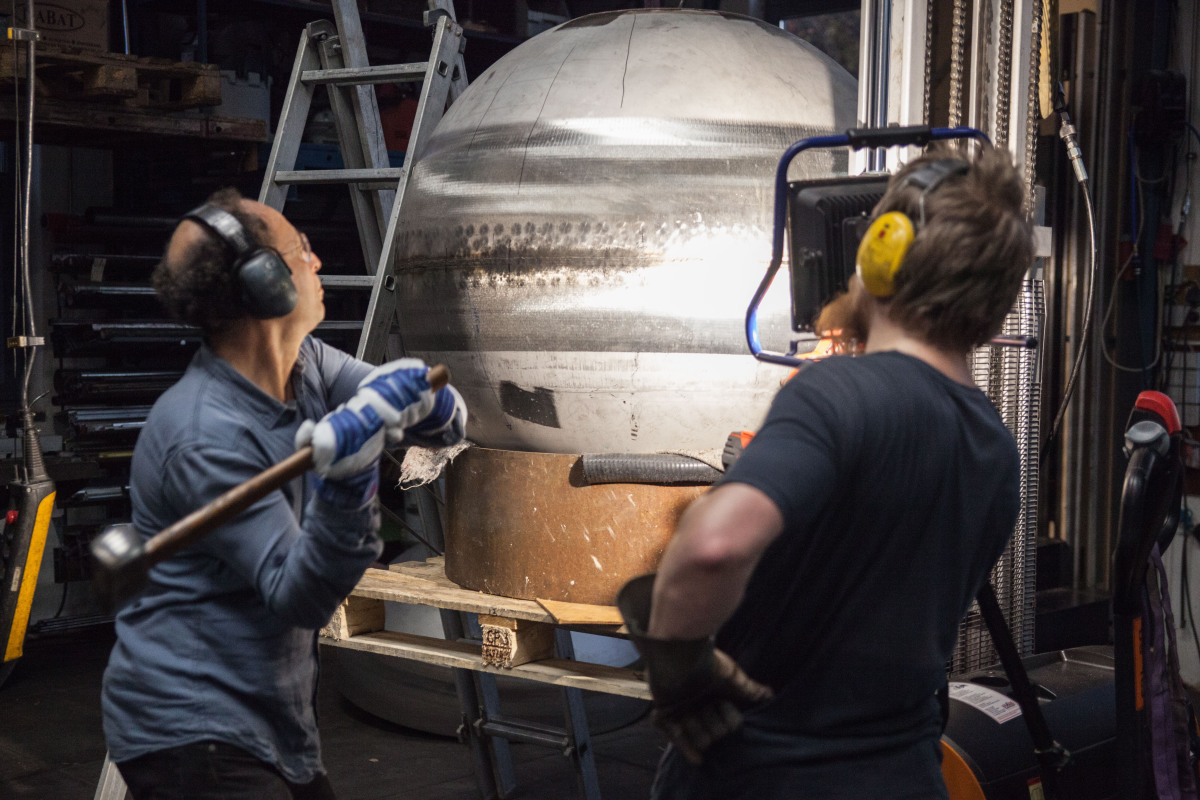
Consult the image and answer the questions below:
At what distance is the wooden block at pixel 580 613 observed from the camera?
2.67 m

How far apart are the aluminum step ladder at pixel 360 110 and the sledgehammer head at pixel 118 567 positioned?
6.48ft

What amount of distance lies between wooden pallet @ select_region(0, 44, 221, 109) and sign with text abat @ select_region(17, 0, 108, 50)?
112mm

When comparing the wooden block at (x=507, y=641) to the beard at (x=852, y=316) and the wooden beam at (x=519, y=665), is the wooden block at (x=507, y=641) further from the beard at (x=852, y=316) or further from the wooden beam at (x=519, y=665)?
the beard at (x=852, y=316)

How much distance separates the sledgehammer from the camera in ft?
4.84

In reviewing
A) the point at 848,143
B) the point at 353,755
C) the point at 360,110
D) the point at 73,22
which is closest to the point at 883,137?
the point at 848,143

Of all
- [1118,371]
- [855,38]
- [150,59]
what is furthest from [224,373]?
[855,38]

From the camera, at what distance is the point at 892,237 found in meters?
1.39

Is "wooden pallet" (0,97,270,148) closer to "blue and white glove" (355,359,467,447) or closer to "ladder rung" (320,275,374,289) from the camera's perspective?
"ladder rung" (320,275,374,289)

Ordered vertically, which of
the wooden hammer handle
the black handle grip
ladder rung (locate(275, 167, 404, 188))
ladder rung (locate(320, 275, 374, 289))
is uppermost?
ladder rung (locate(275, 167, 404, 188))

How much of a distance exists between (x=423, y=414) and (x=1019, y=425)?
6.64 feet

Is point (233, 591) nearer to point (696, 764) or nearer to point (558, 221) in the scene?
point (696, 764)

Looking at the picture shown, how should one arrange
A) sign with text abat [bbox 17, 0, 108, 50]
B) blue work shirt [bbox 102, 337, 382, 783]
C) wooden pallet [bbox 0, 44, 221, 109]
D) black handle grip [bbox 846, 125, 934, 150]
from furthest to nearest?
sign with text abat [bbox 17, 0, 108, 50] < wooden pallet [bbox 0, 44, 221, 109] < black handle grip [bbox 846, 125, 934, 150] < blue work shirt [bbox 102, 337, 382, 783]

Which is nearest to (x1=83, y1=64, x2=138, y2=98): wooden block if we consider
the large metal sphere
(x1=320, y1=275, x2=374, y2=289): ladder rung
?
(x1=320, y1=275, x2=374, y2=289): ladder rung

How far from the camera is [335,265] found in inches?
271
